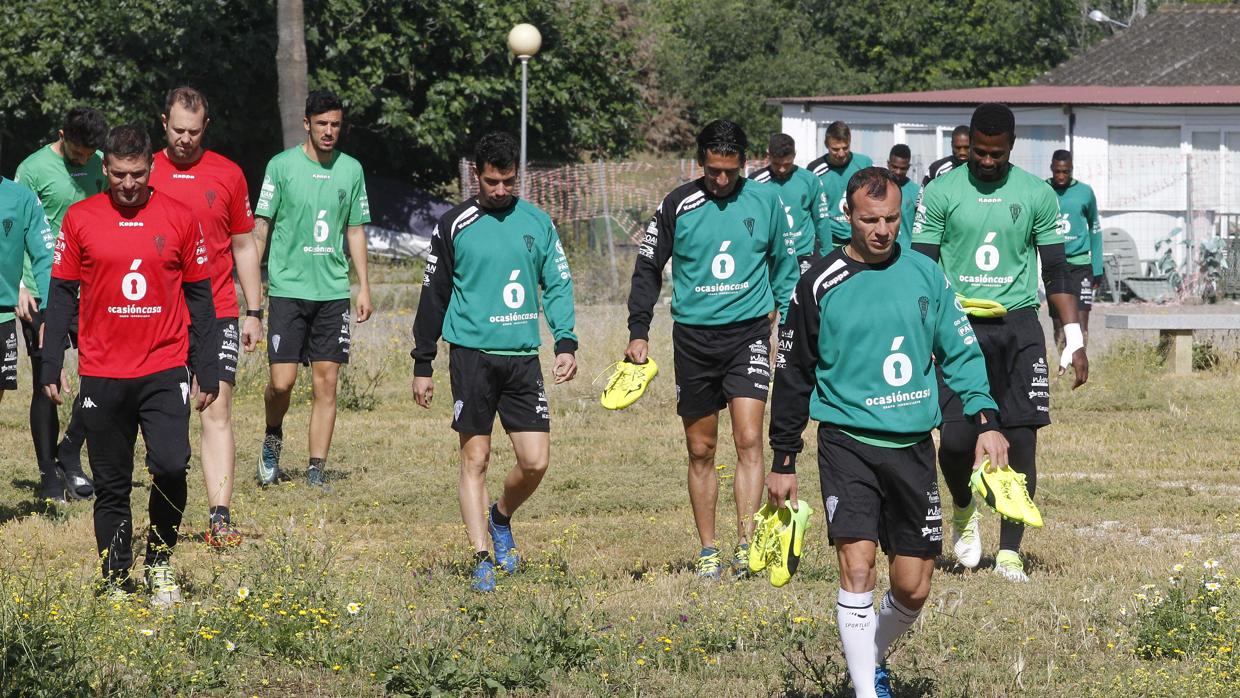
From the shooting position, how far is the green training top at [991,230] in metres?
8.13

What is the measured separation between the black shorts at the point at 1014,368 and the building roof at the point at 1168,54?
28355 mm

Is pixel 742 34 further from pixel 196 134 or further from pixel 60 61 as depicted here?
pixel 196 134

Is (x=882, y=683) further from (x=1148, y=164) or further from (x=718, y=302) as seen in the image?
(x=1148, y=164)

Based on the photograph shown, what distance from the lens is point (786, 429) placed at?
5.88m

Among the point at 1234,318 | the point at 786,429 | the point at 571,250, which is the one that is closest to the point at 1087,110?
the point at 571,250

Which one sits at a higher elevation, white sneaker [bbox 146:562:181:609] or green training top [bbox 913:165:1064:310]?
green training top [bbox 913:165:1064:310]

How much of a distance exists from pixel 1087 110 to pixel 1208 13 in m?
13.8

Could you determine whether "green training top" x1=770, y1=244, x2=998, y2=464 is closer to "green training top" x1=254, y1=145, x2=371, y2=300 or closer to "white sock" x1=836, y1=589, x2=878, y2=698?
"white sock" x1=836, y1=589, x2=878, y2=698

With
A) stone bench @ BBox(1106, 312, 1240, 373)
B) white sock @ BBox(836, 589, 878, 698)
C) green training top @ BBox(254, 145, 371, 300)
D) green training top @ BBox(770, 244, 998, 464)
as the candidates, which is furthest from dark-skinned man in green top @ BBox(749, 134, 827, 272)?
white sock @ BBox(836, 589, 878, 698)

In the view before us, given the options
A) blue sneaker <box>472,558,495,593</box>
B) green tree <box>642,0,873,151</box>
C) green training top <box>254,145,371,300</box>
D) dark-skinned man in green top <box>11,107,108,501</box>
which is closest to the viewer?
blue sneaker <box>472,558,495,593</box>

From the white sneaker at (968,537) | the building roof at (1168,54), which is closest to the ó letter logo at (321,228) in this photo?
the white sneaker at (968,537)

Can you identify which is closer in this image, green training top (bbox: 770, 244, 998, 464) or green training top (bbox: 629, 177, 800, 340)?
green training top (bbox: 770, 244, 998, 464)

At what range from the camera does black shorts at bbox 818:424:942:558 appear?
582cm

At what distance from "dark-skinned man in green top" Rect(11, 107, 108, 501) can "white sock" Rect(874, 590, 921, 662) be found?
17.5ft
